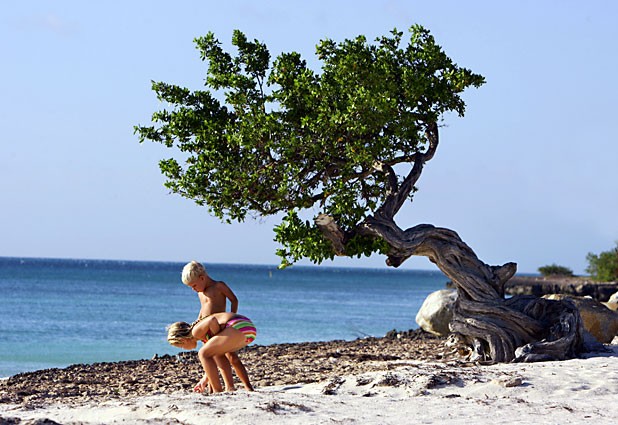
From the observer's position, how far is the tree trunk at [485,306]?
582 inches

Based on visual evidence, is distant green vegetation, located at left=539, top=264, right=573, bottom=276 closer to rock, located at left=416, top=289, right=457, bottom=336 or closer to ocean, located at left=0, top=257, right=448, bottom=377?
ocean, located at left=0, top=257, right=448, bottom=377

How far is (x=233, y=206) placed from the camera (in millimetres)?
14586

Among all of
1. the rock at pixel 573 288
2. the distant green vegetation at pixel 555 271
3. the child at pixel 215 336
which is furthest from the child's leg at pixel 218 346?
the distant green vegetation at pixel 555 271

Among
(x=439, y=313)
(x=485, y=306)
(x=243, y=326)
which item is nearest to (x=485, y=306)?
(x=485, y=306)

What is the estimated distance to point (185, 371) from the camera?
17.5m

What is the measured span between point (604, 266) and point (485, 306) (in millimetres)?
48622

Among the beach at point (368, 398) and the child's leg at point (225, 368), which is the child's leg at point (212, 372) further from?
the beach at point (368, 398)

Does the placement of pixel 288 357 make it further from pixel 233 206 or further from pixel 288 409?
pixel 288 409

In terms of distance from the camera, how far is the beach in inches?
388

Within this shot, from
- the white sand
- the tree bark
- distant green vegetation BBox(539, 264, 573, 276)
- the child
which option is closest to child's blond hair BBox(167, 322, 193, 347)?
the child

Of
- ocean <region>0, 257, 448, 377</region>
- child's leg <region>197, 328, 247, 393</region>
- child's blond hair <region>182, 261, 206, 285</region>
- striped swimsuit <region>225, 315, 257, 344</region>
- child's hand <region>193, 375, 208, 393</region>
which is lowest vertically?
ocean <region>0, 257, 448, 377</region>

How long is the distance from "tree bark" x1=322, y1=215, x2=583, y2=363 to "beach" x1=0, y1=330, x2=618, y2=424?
0.71 meters

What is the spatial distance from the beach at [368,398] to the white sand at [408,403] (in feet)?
0.04

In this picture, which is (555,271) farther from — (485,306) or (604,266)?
(485,306)
